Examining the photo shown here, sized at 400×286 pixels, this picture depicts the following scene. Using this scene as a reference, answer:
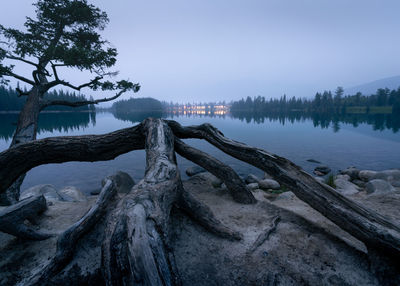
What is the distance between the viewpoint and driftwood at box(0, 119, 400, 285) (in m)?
1.55

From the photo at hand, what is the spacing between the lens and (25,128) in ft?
21.4

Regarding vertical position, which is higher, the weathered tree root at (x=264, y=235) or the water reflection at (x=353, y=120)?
the water reflection at (x=353, y=120)

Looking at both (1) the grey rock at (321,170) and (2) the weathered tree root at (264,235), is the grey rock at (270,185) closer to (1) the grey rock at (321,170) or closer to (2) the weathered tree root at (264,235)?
(1) the grey rock at (321,170)

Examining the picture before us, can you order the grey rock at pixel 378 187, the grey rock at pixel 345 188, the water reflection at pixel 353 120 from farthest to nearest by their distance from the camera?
the water reflection at pixel 353 120
the grey rock at pixel 345 188
the grey rock at pixel 378 187

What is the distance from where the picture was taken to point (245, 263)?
2.76 m

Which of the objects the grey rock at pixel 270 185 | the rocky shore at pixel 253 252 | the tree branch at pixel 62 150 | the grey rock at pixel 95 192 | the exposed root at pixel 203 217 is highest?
the tree branch at pixel 62 150

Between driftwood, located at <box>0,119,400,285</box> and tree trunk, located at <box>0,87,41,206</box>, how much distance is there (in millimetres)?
1792

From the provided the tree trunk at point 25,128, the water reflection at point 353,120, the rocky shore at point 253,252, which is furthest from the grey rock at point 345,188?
the water reflection at point 353,120

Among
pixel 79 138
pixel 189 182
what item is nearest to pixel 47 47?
pixel 79 138

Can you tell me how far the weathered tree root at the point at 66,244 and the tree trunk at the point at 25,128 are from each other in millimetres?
5237

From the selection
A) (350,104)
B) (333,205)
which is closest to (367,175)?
(333,205)

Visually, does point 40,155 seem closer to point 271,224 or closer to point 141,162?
point 271,224

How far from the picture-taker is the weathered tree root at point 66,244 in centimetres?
228

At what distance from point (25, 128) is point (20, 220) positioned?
16.9 feet
